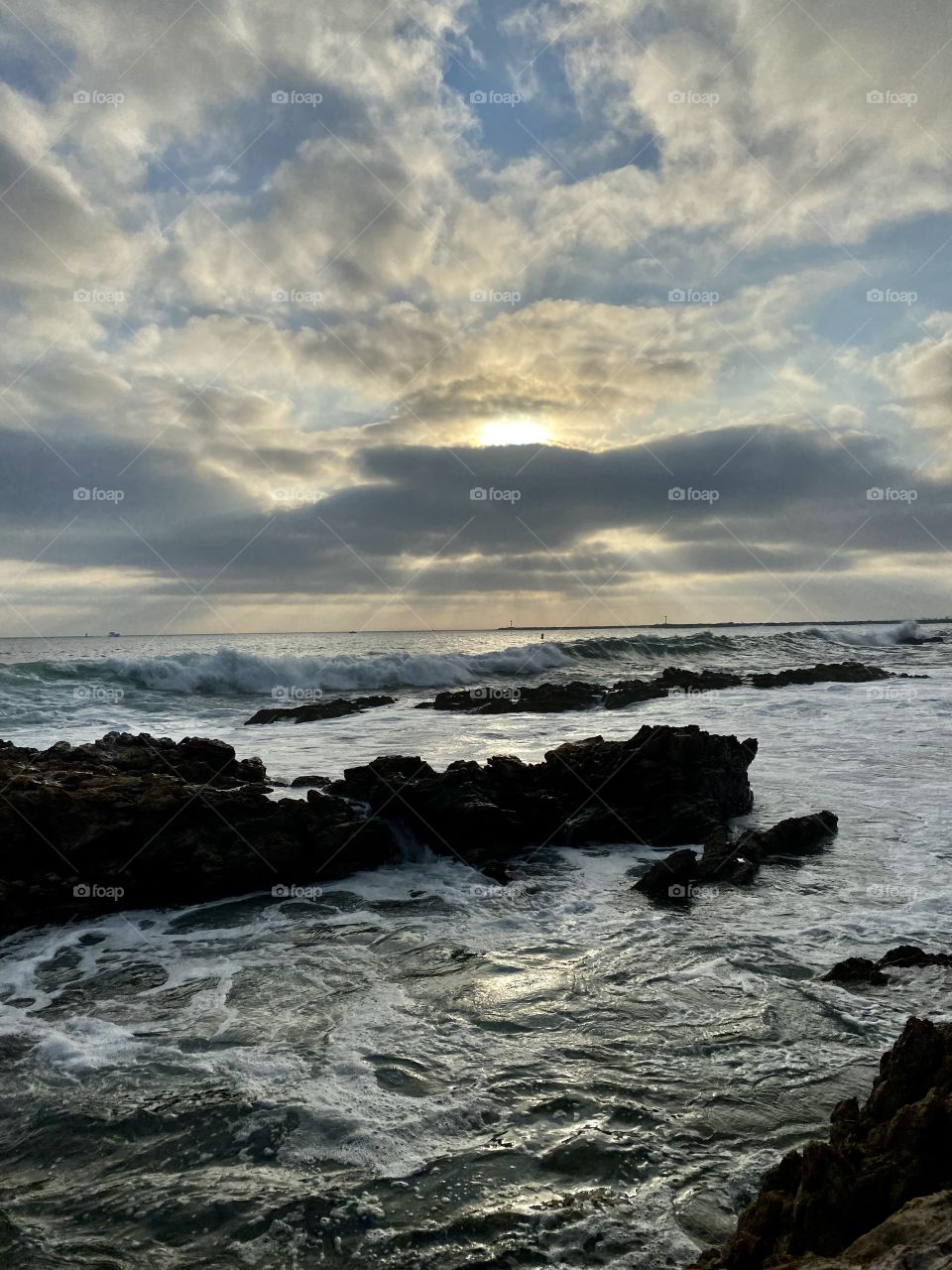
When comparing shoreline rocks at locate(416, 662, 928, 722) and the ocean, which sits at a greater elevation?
shoreline rocks at locate(416, 662, 928, 722)

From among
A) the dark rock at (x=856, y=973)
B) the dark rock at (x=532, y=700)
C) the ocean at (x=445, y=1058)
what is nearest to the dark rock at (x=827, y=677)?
the dark rock at (x=532, y=700)

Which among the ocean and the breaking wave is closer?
the ocean

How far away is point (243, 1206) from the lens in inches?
173

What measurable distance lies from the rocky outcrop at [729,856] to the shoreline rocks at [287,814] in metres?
1.12

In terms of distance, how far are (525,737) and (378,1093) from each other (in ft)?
63.5

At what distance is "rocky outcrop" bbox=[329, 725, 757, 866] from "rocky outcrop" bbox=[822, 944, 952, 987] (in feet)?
16.6

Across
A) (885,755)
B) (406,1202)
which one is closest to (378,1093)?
(406,1202)

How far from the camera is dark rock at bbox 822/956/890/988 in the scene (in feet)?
23.1

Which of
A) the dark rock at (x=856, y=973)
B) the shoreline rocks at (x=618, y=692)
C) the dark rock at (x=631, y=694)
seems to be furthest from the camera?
the shoreline rocks at (x=618, y=692)

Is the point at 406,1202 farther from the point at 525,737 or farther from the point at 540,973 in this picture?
the point at 525,737

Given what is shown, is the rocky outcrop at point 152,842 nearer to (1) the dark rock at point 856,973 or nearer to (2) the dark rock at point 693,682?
(1) the dark rock at point 856,973

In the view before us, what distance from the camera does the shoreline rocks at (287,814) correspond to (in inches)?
402

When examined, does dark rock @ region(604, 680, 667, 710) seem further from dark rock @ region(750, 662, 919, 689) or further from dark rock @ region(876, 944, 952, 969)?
dark rock @ region(876, 944, 952, 969)

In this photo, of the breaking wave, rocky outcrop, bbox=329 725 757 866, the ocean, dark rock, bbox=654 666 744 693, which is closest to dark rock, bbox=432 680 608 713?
dark rock, bbox=654 666 744 693
